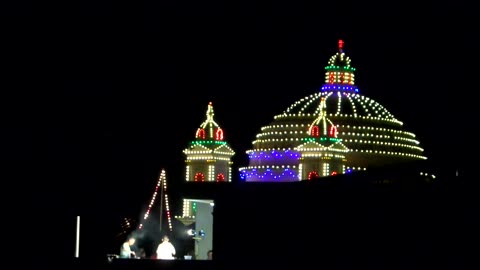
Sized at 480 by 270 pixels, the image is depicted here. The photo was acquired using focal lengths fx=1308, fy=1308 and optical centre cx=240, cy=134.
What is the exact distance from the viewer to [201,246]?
1393 inches

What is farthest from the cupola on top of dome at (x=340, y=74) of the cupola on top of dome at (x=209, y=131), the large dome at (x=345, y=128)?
the cupola on top of dome at (x=209, y=131)

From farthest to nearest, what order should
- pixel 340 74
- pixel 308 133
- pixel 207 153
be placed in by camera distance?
pixel 340 74 < pixel 207 153 < pixel 308 133

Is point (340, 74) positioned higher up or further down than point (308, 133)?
higher up

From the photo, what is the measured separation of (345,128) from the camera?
Result: 305ft

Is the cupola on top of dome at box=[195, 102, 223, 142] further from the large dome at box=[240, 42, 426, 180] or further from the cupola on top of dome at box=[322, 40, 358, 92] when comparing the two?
the cupola on top of dome at box=[322, 40, 358, 92]

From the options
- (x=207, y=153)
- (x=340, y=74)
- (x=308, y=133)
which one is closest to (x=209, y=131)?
(x=207, y=153)

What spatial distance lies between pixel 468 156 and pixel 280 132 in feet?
250

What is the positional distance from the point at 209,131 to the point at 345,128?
9.67 metres

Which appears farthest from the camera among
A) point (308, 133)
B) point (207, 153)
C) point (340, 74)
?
point (340, 74)

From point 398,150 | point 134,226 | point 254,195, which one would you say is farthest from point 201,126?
point 254,195

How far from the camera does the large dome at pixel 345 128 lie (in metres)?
92.6

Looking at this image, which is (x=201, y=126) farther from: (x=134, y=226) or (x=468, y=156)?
(x=468, y=156)

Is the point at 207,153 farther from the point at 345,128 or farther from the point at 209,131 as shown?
the point at 345,128

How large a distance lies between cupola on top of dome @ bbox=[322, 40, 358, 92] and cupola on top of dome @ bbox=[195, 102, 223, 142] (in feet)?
28.9
